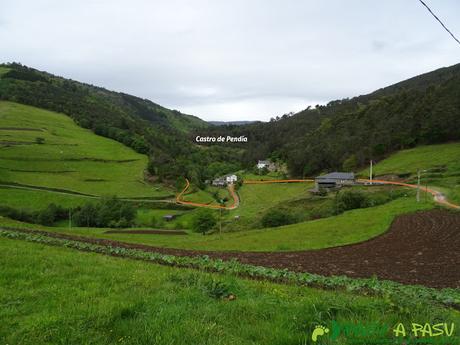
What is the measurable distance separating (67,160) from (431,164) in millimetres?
121305

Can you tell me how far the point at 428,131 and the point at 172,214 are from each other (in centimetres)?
9542

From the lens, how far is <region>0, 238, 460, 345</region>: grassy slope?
14.3 feet

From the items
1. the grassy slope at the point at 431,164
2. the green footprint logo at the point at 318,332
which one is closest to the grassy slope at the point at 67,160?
the grassy slope at the point at 431,164

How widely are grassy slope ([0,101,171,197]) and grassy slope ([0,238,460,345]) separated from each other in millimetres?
102533

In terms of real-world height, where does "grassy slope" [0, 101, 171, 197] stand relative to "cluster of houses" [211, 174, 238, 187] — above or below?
above

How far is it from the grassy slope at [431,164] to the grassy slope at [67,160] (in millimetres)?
77269

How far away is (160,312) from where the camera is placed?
5.15 meters

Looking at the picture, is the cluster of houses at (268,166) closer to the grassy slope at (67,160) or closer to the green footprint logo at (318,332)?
the grassy slope at (67,160)

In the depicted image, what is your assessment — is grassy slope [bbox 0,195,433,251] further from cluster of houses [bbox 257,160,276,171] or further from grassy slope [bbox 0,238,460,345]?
cluster of houses [bbox 257,160,276,171]

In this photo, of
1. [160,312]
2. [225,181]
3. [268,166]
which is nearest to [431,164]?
[268,166]

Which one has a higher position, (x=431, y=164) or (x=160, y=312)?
(x=160, y=312)

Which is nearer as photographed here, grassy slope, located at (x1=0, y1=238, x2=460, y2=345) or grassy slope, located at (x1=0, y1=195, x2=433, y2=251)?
grassy slope, located at (x1=0, y1=238, x2=460, y2=345)

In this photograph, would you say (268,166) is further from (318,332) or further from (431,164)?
(318,332)

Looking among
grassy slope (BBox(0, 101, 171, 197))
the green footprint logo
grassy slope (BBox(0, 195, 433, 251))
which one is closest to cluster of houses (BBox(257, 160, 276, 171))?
grassy slope (BBox(0, 101, 171, 197))
